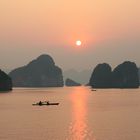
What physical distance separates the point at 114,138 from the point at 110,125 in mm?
22854

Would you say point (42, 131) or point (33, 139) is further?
point (42, 131)

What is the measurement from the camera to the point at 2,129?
100438 mm

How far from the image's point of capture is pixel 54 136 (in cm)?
8950

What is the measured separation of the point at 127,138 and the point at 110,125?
22.5 m

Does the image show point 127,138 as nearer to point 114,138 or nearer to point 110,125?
point 114,138

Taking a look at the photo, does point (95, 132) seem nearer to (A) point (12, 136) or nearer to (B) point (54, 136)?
(B) point (54, 136)

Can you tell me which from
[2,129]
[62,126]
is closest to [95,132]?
[62,126]

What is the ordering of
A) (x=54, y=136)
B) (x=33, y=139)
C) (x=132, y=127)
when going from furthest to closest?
(x=132, y=127), (x=54, y=136), (x=33, y=139)

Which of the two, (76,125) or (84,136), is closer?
(84,136)

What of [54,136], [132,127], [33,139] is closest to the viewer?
[33,139]

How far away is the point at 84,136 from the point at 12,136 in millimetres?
14656

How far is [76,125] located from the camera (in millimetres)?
109062

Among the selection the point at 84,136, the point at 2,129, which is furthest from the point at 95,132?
the point at 2,129

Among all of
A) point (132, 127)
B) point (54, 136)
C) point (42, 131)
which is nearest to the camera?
point (54, 136)
